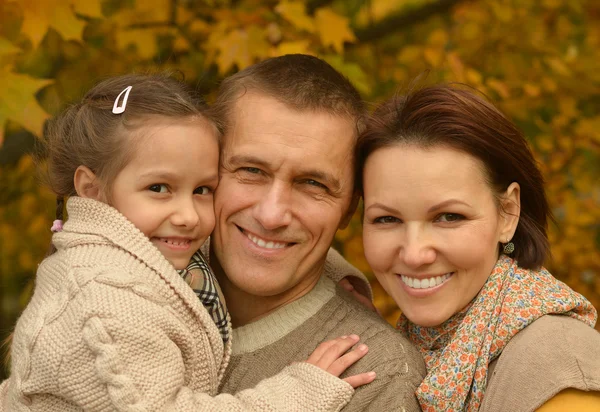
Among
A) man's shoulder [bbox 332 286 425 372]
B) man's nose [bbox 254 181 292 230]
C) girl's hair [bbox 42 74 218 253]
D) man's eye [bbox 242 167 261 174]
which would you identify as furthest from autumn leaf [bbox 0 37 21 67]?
man's shoulder [bbox 332 286 425 372]

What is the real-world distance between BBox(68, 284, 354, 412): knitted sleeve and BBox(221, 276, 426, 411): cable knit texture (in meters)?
0.14

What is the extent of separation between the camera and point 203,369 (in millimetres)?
2471

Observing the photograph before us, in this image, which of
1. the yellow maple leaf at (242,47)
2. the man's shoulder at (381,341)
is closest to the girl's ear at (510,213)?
the man's shoulder at (381,341)

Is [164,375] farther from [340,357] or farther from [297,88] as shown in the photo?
[297,88]

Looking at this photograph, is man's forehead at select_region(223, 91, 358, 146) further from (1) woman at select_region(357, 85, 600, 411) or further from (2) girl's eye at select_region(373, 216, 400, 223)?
(2) girl's eye at select_region(373, 216, 400, 223)

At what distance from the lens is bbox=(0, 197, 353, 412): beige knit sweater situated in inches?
85.2

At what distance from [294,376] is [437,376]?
1.46 ft

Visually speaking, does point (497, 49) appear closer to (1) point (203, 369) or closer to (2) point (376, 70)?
(2) point (376, 70)

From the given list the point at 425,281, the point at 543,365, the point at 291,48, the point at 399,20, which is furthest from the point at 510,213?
the point at 399,20

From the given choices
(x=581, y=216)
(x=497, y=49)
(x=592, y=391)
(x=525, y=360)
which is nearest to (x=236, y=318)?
(x=525, y=360)

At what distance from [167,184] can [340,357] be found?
78cm

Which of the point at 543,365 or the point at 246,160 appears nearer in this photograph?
the point at 543,365

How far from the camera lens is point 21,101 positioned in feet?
9.96

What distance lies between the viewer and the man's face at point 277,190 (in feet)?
8.84
